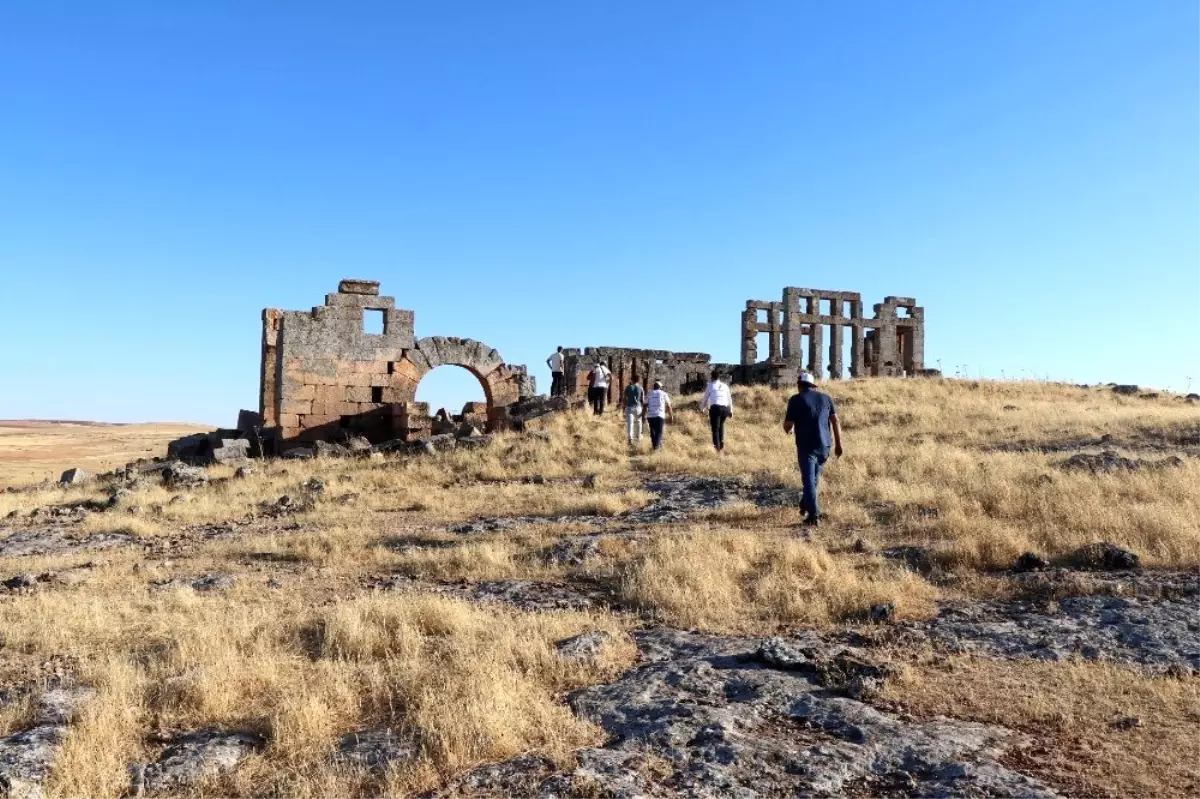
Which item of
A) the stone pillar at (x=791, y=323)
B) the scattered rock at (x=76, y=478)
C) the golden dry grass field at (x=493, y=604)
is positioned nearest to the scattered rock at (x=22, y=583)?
the golden dry grass field at (x=493, y=604)

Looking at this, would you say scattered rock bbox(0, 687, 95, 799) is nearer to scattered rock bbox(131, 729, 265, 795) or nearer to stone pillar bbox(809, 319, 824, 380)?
scattered rock bbox(131, 729, 265, 795)

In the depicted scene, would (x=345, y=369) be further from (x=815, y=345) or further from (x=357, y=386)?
(x=815, y=345)

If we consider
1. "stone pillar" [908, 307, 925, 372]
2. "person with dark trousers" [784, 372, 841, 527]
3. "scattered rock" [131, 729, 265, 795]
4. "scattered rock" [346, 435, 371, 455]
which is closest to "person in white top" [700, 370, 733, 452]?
"person with dark trousers" [784, 372, 841, 527]

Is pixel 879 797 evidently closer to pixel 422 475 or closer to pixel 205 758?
pixel 205 758

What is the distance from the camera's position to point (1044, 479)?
395 inches

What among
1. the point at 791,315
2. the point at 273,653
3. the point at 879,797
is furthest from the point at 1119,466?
the point at 791,315

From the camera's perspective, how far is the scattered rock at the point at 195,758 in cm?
350

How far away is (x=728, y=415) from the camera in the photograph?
620 inches

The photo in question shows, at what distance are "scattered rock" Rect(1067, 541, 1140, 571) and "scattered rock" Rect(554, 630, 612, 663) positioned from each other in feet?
13.3

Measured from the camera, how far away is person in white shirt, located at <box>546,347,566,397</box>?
2436 cm

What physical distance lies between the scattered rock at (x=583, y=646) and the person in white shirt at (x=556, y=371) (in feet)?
63.1

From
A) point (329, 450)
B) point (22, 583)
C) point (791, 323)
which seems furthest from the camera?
point (791, 323)

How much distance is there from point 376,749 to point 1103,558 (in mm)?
5713

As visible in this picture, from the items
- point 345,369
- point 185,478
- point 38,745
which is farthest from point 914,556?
point 345,369
